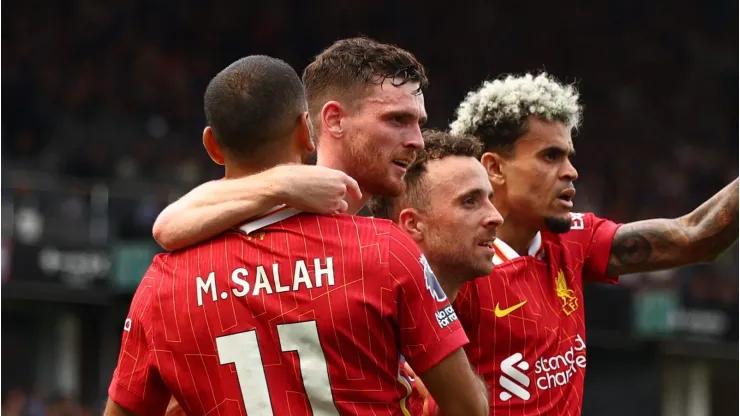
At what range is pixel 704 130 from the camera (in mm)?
22328

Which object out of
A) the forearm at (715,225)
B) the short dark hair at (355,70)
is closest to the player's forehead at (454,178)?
the short dark hair at (355,70)

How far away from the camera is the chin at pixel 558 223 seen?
4.91 m

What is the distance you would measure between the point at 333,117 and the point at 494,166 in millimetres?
1139

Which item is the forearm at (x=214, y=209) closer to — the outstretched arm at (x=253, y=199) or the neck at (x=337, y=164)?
the outstretched arm at (x=253, y=199)

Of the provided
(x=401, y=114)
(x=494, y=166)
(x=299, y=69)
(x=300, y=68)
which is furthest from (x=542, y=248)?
(x=300, y=68)

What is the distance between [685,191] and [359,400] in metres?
17.5

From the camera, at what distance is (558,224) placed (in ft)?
16.1

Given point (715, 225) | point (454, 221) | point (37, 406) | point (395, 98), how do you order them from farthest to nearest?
1. point (37, 406)
2. point (715, 225)
3. point (454, 221)
4. point (395, 98)

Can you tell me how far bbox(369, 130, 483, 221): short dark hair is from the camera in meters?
4.38

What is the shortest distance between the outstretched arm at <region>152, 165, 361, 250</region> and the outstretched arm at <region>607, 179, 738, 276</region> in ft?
5.60

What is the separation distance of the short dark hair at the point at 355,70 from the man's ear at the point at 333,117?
0.03 meters

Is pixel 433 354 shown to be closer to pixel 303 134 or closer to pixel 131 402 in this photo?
pixel 303 134

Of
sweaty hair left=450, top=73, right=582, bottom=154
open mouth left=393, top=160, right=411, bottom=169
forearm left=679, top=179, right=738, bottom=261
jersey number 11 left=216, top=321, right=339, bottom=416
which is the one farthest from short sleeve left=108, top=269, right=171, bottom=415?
forearm left=679, top=179, right=738, bottom=261

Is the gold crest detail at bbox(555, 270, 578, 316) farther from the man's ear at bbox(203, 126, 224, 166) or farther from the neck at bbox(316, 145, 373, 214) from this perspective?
the man's ear at bbox(203, 126, 224, 166)
